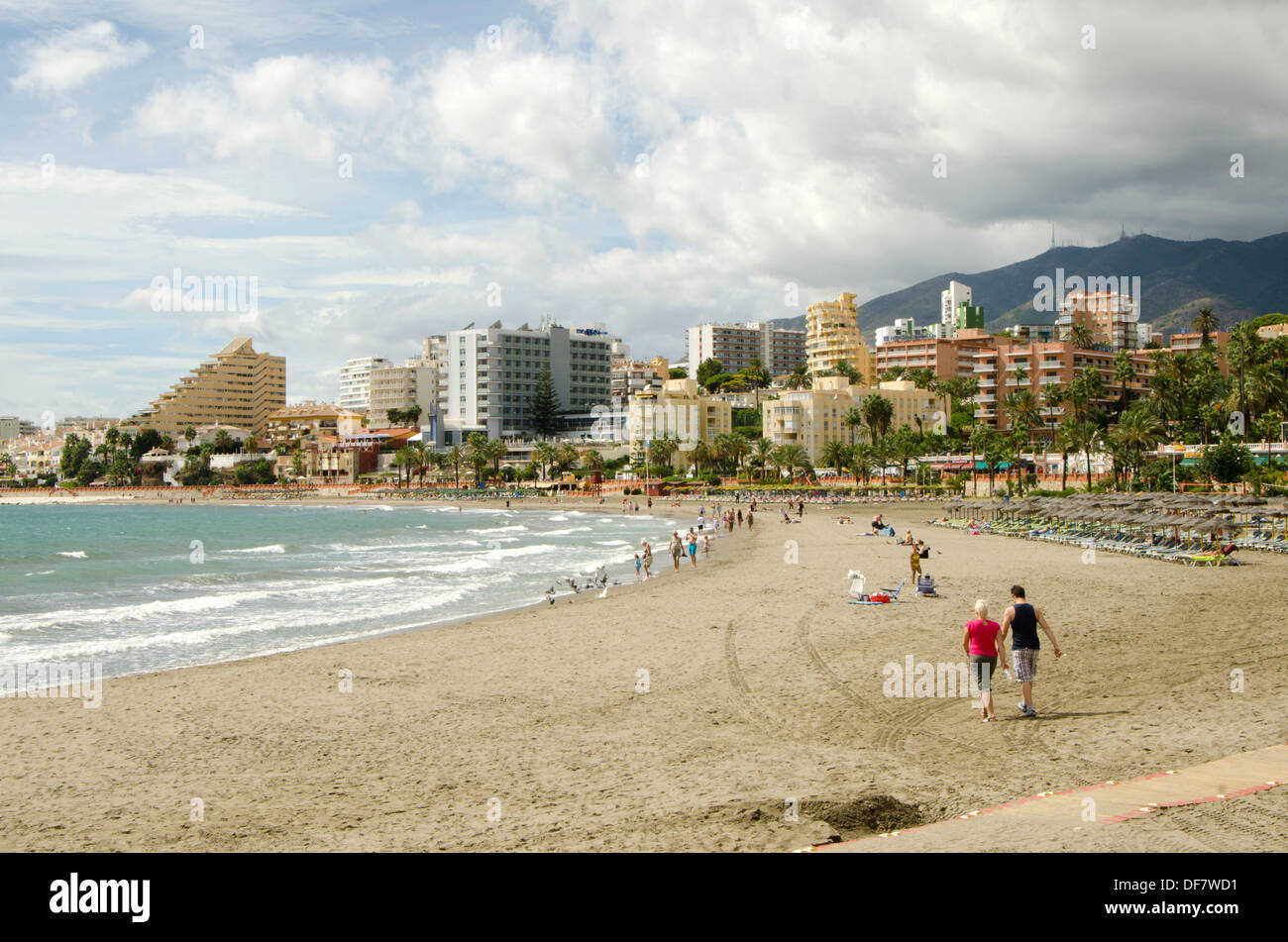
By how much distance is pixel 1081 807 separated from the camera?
686 centimetres

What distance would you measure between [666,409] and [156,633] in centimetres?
11180

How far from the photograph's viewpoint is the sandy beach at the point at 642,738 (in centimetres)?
774

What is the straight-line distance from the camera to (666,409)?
132 m

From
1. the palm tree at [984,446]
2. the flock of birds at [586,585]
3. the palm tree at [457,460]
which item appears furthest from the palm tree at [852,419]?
the flock of birds at [586,585]

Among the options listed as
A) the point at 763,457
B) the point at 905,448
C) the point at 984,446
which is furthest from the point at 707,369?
the point at 984,446

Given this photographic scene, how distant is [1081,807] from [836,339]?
15072 cm

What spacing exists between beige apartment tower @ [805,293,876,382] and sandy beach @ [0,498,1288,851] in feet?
440

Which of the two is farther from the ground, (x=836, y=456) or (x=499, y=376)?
(x=499, y=376)

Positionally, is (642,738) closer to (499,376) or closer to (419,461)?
(419,461)

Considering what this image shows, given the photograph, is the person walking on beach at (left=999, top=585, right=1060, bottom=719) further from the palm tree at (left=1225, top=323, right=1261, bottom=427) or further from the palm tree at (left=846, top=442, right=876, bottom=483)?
the palm tree at (left=846, top=442, right=876, bottom=483)

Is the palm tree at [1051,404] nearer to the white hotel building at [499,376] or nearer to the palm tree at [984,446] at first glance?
the palm tree at [984,446]
